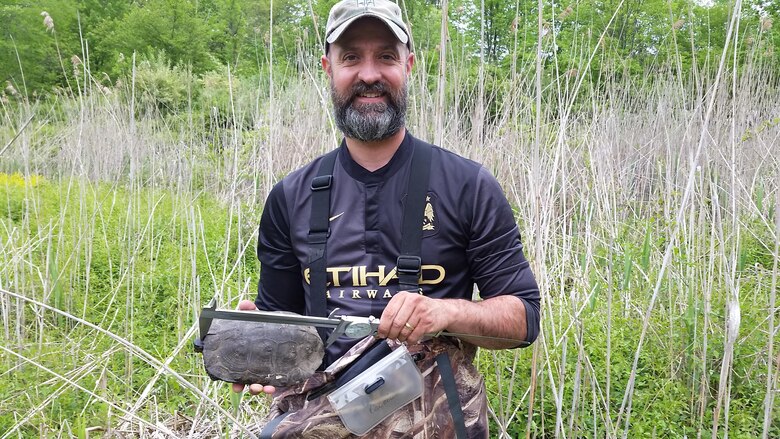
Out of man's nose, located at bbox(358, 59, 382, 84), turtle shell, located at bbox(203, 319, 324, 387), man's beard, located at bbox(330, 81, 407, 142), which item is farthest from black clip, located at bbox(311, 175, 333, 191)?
turtle shell, located at bbox(203, 319, 324, 387)

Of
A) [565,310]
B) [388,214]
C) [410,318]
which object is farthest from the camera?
[565,310]

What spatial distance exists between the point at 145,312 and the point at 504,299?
Result: 2.74 metres

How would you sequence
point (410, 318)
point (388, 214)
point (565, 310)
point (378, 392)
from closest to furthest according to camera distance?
point (410, 318) < point (378, 392) < point (388, 214) < point (565, 310)

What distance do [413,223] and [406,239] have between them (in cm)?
4

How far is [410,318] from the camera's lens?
121cm

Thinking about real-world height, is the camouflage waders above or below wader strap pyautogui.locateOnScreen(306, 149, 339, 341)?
below

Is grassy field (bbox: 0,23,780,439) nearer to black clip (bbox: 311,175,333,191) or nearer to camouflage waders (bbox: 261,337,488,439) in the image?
camouflage waders (bbox: 261,337,488,439)

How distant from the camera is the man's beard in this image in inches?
61.0

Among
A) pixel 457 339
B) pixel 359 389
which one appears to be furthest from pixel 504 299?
pixel 359 389

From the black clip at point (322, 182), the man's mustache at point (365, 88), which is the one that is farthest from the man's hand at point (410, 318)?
the man's mustache at point (365, 88)

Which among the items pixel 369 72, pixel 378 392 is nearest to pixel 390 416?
pixel 378 392

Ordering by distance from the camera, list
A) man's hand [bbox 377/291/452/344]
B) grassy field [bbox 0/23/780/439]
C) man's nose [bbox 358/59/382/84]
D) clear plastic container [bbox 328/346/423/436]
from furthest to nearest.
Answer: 1. grassy field [bbox 0/23/780/439]
2. man's nose [bbox 358/59/382/84]
3. clear plastic container [bbox 328/346/423/436]
4. man's hand [bbox 377/291/452/344]

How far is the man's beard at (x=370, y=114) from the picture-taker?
1549 millimetres

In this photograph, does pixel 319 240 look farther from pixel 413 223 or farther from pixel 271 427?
pixel 271 427
